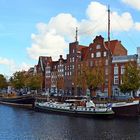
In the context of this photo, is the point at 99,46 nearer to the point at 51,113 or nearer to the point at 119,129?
the point at 51,113

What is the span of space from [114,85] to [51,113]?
31434mm

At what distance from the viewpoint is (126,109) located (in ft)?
258

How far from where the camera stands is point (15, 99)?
12125 cm

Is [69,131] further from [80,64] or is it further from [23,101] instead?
[80,64]

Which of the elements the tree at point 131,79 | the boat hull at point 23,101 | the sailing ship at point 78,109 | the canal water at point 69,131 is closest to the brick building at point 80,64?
the boat hull at point 23,101

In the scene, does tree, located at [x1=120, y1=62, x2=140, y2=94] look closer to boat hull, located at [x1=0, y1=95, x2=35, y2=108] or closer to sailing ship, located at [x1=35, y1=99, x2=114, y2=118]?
sailing ship, located at [x1=35, y1=99, x2=114, y2=118]

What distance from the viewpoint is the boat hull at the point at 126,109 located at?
78.3 meters

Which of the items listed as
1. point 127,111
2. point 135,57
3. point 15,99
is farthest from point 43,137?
point 15,99

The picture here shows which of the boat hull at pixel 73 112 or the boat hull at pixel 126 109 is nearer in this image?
the boat hull at pixel 73 112

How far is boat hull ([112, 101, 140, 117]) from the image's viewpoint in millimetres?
78312

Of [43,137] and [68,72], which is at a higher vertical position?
[68,72]

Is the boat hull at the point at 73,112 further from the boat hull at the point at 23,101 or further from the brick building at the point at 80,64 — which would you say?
the brick building at the point at 80,64

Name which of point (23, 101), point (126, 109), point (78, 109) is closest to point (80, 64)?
point (23, 101)

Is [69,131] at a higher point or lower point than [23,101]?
lower
